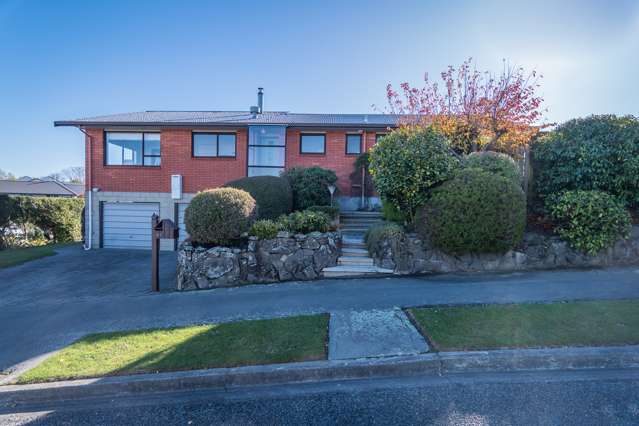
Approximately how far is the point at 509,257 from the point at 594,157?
2912 millimetres

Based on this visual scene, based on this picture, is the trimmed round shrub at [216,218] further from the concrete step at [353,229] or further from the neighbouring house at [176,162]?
the neighbouring house at [176,162]

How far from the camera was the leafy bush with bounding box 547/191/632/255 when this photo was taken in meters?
6.70

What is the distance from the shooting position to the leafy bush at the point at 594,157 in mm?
6988


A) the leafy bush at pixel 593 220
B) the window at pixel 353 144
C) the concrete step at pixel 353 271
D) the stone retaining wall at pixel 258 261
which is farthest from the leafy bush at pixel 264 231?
the window at pixel 353 144

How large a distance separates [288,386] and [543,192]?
777cm

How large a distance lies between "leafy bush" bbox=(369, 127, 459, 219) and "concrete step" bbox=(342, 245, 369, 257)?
1.59 meters

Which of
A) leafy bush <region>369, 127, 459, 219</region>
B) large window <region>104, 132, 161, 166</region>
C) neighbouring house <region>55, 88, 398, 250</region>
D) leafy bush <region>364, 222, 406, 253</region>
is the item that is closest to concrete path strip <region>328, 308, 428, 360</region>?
leafy bush <region>364, 222, 406, 253</region>

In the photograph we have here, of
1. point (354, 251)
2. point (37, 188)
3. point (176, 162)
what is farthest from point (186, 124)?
point (37, 188)

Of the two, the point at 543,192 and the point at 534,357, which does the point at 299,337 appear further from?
the point at 543,192

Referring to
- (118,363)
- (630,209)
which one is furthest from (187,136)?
(630,209)

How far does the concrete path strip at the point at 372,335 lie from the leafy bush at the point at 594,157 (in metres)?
5.74

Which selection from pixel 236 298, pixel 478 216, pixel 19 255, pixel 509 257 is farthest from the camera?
pixel 19 255

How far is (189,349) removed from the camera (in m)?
4.05

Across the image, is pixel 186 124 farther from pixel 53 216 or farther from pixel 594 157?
pixel 594 157
